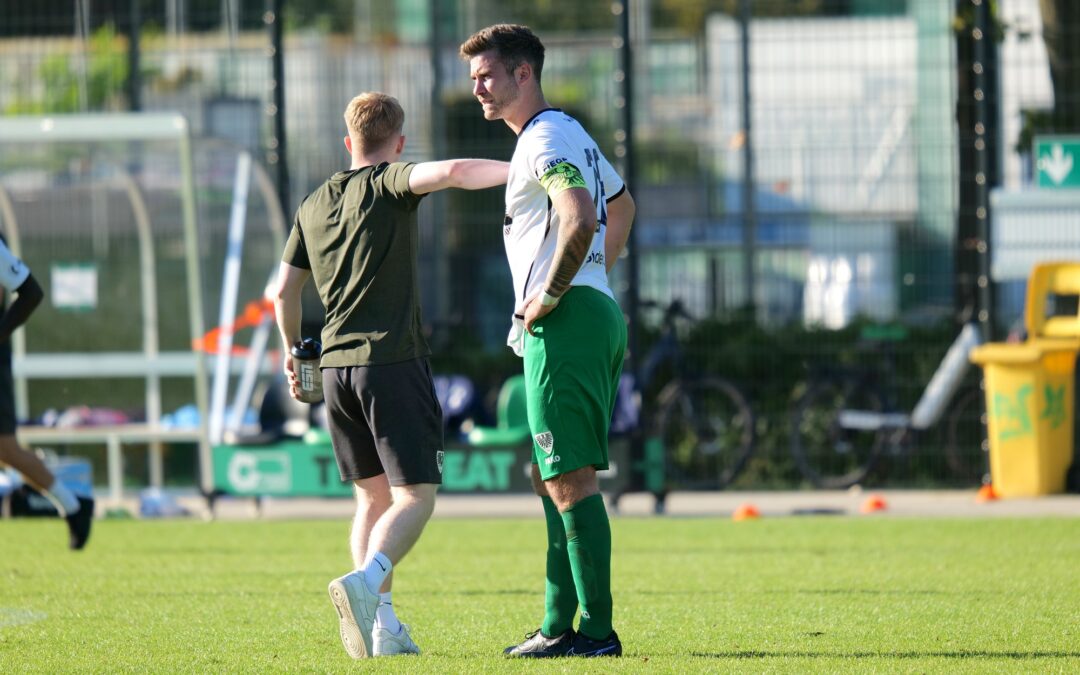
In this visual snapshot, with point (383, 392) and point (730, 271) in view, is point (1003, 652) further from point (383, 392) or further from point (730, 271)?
point (730, 271)

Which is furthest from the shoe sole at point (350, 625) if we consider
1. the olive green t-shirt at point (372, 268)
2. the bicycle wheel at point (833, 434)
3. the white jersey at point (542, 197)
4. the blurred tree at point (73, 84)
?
the blurred tree at point (73, 84)

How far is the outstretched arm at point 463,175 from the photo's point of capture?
5414mm

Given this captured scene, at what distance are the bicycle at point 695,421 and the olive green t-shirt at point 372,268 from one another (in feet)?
25.0

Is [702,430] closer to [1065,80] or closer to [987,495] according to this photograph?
[987,495]

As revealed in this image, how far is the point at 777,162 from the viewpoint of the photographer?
42.8ft

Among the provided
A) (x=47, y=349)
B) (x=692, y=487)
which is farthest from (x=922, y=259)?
(x=47, y=349)

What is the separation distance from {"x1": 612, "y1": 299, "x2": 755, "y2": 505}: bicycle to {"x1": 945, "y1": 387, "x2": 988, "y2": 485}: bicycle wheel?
1.50 m

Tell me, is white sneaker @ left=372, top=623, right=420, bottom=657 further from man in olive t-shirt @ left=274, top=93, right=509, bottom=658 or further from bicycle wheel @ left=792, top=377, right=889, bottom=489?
bicycle wheel @ left=792, top=377, right=889, bottom=489

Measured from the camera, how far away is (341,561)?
9.15m

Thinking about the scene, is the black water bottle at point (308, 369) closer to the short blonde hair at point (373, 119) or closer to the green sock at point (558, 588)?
the short blonde hair at point (373, 119)

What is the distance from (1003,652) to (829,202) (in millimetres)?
7604

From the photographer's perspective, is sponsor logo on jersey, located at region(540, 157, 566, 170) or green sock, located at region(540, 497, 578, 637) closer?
sponsor logo on jersey, located at region(540, 157, 566, 170)

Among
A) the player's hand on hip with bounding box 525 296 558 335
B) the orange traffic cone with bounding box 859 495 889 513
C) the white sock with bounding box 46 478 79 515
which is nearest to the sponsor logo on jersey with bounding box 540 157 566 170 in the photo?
the player's hand on hip with bounding box 525 296 558 335

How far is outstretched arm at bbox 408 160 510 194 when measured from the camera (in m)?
5.41
